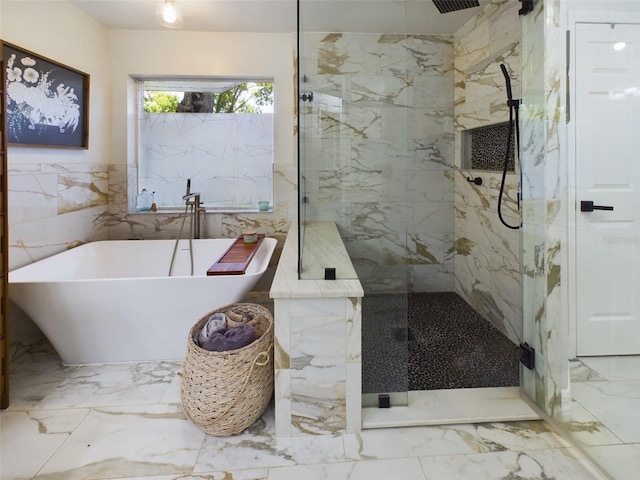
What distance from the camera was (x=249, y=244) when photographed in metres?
3.20

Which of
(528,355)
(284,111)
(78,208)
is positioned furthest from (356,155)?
(78,208)

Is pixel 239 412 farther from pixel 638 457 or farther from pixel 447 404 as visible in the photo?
pixel 638 457

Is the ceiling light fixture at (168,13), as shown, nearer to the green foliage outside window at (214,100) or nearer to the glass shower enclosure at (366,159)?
the green foliage outside window at (214,100)

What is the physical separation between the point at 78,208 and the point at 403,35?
2763 millimetres

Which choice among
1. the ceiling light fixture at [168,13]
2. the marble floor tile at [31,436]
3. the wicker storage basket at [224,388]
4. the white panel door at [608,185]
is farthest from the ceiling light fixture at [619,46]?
the marble floor tile at [31,436]

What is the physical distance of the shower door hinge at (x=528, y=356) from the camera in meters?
1.93

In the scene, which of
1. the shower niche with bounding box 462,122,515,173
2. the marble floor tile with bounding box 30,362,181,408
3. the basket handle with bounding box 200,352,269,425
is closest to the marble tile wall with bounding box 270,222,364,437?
the basket handle with bounding box 200,352,269,425

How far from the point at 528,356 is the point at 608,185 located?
89 centimetres

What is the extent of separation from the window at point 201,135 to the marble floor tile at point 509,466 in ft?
9.31

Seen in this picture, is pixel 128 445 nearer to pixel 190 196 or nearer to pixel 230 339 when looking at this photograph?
pixel 230 339

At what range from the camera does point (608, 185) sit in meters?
1.65

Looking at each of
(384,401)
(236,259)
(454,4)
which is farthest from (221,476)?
(454,4)

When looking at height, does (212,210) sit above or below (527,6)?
below

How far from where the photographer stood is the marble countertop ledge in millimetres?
1658
